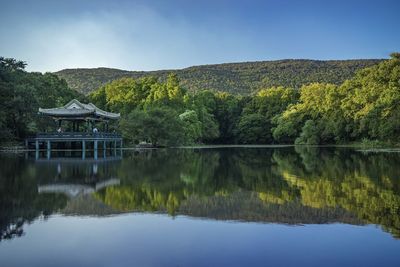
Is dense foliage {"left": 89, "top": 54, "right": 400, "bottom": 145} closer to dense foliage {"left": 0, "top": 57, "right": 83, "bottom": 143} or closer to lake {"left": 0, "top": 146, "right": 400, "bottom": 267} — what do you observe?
dense foliage {"left": 0, "top": 57, "right": 83, "bottom": 143}

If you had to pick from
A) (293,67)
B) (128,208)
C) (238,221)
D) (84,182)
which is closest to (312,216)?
(238,221)

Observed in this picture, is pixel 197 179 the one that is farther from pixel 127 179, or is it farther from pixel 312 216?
pixel 312 216

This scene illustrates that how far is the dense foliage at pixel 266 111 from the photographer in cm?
4766

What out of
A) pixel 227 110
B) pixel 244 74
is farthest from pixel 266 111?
pixel 244 74

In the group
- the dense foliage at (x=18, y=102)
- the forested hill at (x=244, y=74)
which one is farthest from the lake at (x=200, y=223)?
the forested hill at (x=244, y=74)

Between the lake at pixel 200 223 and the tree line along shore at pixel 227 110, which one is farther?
the tree line along shore at pixel 227 110

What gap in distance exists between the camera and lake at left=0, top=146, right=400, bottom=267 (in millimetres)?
6527

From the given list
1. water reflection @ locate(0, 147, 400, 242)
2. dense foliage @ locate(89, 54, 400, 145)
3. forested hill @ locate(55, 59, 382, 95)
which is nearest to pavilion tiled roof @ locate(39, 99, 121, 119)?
dense foliage @ locate(89, 54, 400, 145)

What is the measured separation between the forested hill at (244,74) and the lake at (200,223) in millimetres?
83505

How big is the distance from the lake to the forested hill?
83505 millimetres

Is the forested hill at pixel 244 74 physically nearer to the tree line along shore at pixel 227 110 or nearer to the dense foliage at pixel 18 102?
the tree line along shore at pixel 227 110

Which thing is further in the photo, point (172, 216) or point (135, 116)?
point (135, 116)

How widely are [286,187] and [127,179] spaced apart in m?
5.74

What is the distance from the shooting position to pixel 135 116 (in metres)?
47.0
